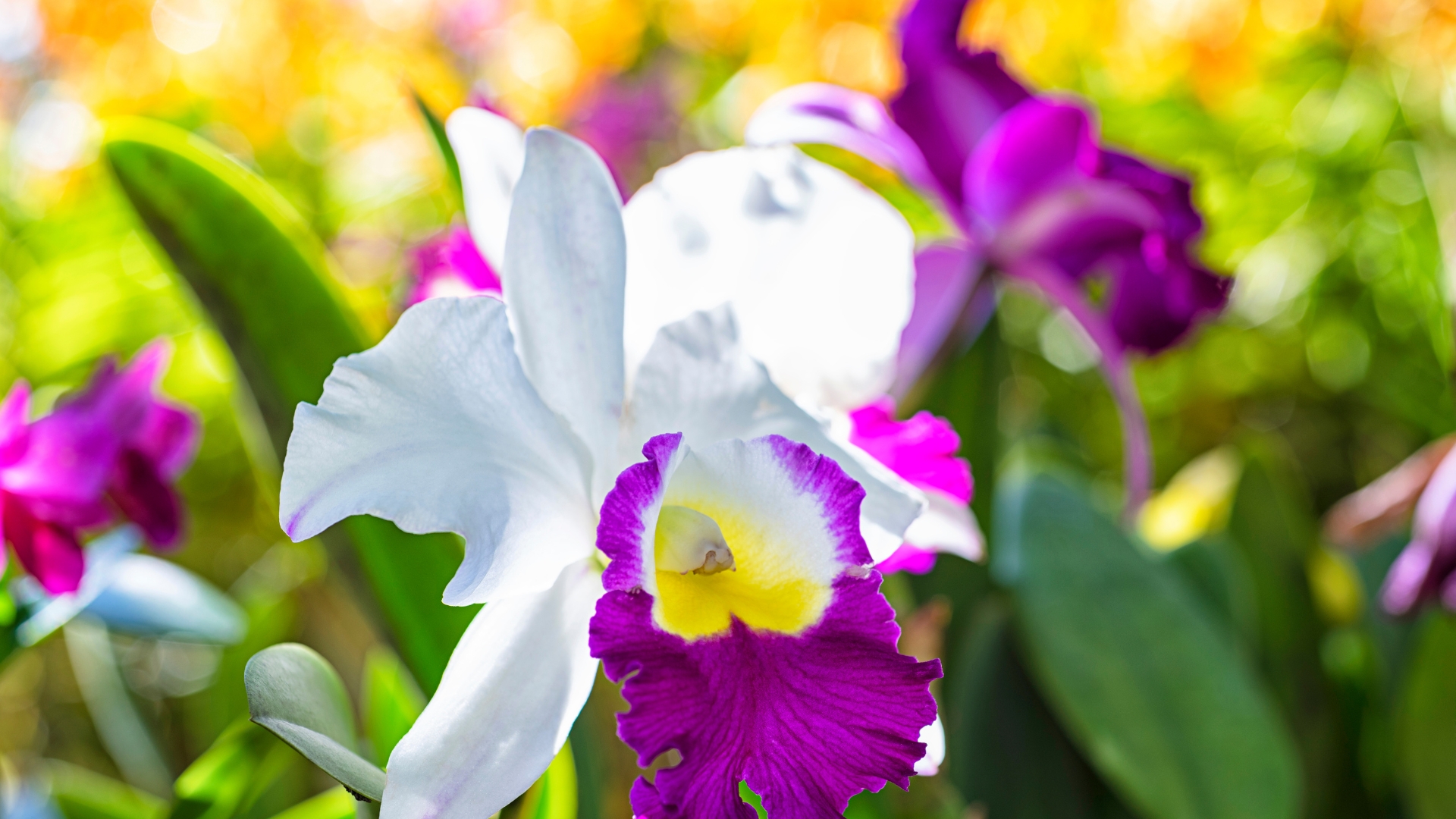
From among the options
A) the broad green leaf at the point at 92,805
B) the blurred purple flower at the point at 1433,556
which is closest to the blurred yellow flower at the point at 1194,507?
the blurred purple flower at the point at 1433,556

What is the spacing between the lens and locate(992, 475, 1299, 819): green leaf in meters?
0.55

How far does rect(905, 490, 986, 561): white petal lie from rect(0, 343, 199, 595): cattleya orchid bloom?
13.4 inches

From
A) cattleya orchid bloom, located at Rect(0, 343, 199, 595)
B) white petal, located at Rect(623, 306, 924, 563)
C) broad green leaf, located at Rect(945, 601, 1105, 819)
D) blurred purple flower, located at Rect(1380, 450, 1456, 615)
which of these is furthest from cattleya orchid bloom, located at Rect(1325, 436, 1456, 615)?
cattleya orchid bloom, located at Rect(0, 343, 199, 595)

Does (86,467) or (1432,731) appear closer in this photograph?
(86,467)

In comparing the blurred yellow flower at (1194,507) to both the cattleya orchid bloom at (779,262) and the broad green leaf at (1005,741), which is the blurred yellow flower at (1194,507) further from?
the cattleya orchid bloom at (779,262)

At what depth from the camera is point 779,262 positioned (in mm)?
353

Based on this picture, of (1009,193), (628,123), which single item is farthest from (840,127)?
(628,123)

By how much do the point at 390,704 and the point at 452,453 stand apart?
0.25m

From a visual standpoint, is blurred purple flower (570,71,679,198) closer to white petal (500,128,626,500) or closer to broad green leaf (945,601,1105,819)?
broad green leaf (945,601,1105,819)

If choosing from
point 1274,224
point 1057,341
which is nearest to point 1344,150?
point 1274,224

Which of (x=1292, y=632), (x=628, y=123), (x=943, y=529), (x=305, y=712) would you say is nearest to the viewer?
(x=305, y=712)

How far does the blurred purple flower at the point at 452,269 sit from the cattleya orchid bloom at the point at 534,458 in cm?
6

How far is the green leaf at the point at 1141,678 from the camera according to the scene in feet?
1.80

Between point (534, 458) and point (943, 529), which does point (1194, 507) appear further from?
point (534, 458)
